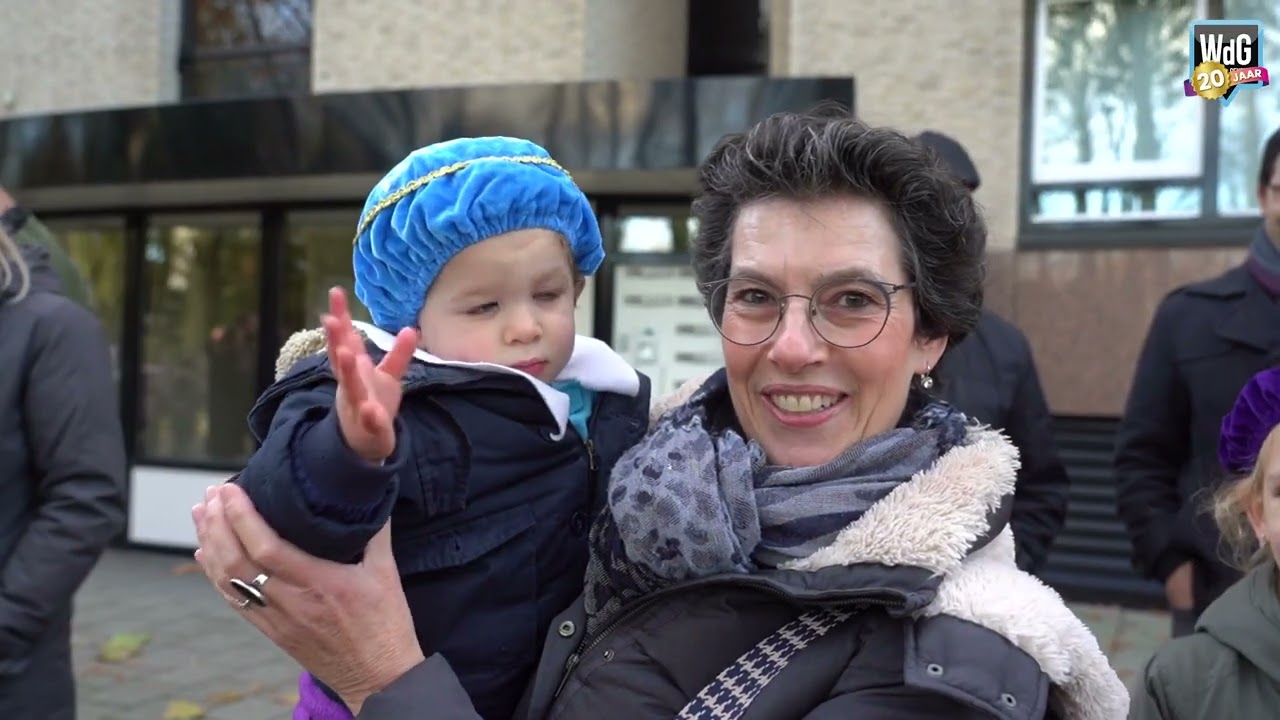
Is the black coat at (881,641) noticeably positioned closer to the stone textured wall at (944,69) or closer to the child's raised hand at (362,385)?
the child's raised hand at (362,385)

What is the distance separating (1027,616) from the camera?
1372 mm

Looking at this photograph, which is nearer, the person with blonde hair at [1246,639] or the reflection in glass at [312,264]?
the person with blonde hair at [1246,639]

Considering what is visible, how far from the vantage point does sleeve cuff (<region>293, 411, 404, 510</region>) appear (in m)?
1.24

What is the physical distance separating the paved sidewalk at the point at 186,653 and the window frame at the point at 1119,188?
2374 millimetres

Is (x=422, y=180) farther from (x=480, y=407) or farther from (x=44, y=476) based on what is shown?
Answer: (x=44, y=476)

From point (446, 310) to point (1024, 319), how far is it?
6199mm

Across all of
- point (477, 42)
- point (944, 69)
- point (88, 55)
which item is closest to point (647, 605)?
point (944, 69)

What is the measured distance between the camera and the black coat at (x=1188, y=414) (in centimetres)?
321

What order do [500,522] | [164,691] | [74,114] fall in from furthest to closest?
[74,114], [164,691], [500,522]

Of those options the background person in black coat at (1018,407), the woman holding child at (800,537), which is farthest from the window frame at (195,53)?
the woman holding child at (800,537)

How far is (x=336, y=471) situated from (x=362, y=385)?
0.39 ft

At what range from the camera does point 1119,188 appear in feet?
24.3

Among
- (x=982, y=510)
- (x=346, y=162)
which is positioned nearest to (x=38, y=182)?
(x=346, y=162)

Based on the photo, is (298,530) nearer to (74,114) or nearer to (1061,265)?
(1061,265)
